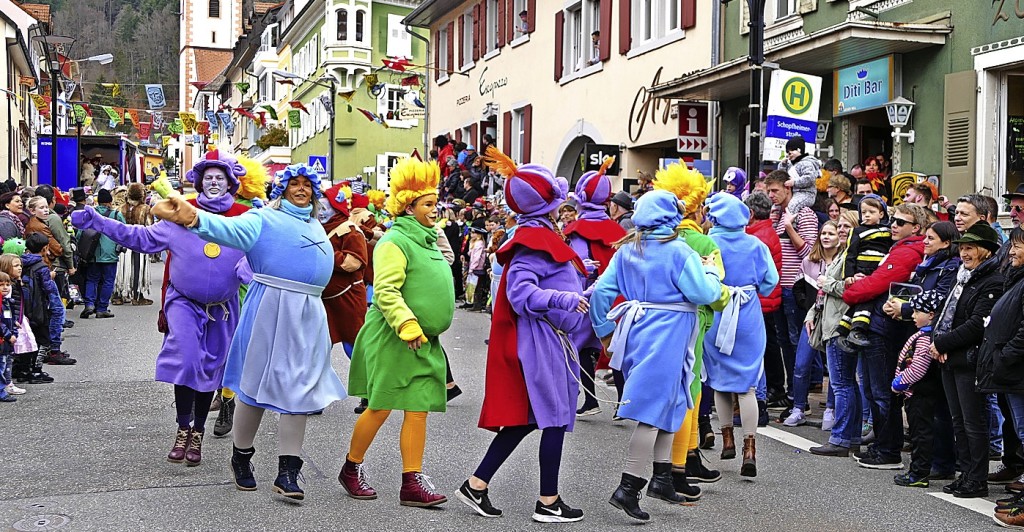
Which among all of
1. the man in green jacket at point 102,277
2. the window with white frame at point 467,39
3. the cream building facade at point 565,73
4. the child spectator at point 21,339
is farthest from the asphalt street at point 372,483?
the window with white frame at point 467,39

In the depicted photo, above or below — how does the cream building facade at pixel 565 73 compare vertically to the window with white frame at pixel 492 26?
below

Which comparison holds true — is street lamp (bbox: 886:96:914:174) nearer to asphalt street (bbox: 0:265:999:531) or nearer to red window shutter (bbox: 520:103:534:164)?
asphalt street (bbox: 0:265:999:531)

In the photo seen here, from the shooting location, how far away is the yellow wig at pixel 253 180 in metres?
8.30

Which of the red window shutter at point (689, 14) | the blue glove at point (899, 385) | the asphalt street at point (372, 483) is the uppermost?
the red window shutter at point (689, 14)

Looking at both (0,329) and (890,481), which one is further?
(0,329)

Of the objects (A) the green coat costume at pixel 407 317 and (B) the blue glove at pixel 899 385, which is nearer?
(A) the green coat costume at pixel 407 317

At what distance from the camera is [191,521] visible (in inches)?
243

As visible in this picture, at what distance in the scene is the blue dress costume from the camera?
21.6 ft

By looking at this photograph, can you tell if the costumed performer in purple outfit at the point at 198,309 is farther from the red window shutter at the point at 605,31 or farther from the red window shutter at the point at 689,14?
the red window shutter at the point at 605,31

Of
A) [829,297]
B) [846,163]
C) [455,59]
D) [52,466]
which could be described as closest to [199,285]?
[52,466]

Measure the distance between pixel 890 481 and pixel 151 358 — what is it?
27.8 ft

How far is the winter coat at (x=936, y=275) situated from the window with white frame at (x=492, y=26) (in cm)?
2449

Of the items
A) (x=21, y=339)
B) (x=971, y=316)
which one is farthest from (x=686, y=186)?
(x=21, y=339)

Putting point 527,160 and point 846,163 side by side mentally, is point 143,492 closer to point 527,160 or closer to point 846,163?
point 846,163
